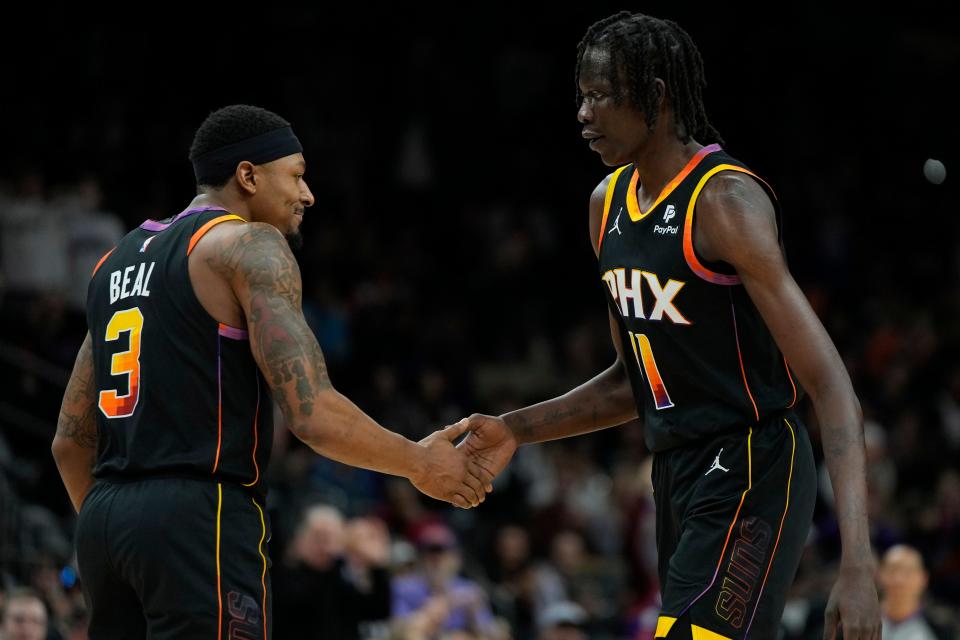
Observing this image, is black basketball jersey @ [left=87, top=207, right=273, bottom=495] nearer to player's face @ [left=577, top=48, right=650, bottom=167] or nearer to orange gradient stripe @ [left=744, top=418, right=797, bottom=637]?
player's face @ [left=577, top=48, right=650, bottom=167]

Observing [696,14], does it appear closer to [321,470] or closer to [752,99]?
[752,99]

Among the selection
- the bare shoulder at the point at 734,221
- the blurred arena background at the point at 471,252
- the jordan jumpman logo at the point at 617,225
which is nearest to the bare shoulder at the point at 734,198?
the bare shoulder at the point at 734,221

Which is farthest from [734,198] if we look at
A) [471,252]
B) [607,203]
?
[471,252]

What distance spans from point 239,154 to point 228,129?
10 cm

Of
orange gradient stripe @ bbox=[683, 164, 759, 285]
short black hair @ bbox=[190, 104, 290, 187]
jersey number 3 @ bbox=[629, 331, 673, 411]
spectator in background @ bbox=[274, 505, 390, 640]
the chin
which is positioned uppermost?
short black hair @ bbox=[190, 104, 290, 187]

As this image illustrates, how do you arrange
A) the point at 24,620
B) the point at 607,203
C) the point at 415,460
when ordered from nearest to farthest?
1. the point at 415,460
2. the point at 607,203
3. the point at 24,620

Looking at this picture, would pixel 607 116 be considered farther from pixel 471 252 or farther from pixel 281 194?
pixel 471 252

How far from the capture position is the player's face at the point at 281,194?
5566mm

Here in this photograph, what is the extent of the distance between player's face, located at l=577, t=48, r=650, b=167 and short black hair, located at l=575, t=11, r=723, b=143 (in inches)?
0.9

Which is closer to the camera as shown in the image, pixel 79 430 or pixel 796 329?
pixel 796 329

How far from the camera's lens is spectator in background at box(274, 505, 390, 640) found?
1073cm

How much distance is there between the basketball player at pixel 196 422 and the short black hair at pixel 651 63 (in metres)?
1.38

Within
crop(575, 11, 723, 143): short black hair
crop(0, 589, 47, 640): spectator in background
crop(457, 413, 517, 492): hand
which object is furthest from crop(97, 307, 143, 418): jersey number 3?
crop(0, 589, 47, 640): spectator in background

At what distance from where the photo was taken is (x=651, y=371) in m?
5.43
